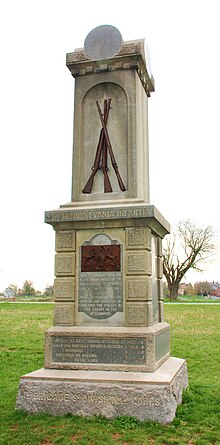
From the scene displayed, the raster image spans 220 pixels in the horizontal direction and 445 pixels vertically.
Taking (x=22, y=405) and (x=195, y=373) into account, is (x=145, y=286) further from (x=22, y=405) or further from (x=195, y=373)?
(x=195, y=373)

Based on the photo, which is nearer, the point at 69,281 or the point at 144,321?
the point at 144,321

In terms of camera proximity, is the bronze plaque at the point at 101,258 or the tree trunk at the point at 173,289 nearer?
the bronze plaque at the point at 101,258

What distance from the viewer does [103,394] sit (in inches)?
276

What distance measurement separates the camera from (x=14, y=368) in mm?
11570

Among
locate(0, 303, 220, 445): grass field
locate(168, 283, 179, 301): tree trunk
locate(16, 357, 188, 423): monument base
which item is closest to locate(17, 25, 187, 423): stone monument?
locate(16, 357, 188, 423): monument base

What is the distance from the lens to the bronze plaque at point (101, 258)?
8.17 m

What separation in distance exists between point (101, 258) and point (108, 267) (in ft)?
0.73

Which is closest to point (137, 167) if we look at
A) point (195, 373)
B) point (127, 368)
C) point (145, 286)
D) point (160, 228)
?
point (160, 228)

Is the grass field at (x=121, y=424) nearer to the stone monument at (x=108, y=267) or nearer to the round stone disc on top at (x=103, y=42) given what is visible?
the stone monument at (x=108, y=267)

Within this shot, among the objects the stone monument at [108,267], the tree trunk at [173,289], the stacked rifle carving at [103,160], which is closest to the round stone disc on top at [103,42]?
the stone monument at [108,267]

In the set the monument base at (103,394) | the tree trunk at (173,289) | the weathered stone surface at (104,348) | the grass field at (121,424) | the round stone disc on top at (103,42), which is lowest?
the grass field at (121,424)

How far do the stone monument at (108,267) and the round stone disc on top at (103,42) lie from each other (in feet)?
0.07

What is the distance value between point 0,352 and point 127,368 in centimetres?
719

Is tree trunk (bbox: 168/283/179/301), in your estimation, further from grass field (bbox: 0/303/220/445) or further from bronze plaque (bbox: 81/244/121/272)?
bronze plaque (bbox: 81/244/121/272)
